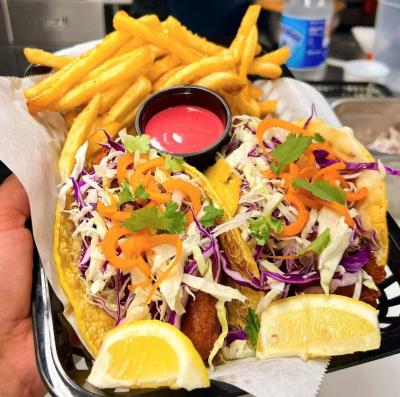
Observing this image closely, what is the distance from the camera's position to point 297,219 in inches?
57.7

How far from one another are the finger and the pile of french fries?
0.16 m

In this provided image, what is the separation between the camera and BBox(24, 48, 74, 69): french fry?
6.21 ft

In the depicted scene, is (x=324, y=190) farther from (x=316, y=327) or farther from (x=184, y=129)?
(x=184, y=129)

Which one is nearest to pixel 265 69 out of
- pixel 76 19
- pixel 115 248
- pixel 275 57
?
pixel 275 57

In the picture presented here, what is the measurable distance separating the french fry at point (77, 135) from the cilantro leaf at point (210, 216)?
1.77 ft

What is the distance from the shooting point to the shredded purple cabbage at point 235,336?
4.57 feet

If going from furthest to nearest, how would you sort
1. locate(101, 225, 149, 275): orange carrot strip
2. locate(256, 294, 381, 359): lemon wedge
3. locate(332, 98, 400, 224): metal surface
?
locate(332, 98, 400, 224): metal surface
locate(101, 225, 149, 275): orange carrot strip
locate(256, 294, 381, 359): lemon wedge

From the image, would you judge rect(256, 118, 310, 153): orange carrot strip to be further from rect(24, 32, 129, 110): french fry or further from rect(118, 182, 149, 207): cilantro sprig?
rect(24, 32, 129, 110): french fry

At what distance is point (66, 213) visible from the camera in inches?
61.4

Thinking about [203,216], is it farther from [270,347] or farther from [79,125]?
[79,125]

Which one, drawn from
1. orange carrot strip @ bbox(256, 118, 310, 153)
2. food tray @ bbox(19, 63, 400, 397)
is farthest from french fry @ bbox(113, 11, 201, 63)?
food tray @ bbox(19, 63, 400, 397)

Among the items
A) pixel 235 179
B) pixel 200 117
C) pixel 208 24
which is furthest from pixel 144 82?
pixel 208 24

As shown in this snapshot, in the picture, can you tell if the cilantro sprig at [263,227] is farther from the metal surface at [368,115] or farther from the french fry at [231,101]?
the metal surface at [368,115]

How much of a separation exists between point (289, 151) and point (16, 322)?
96 cm
